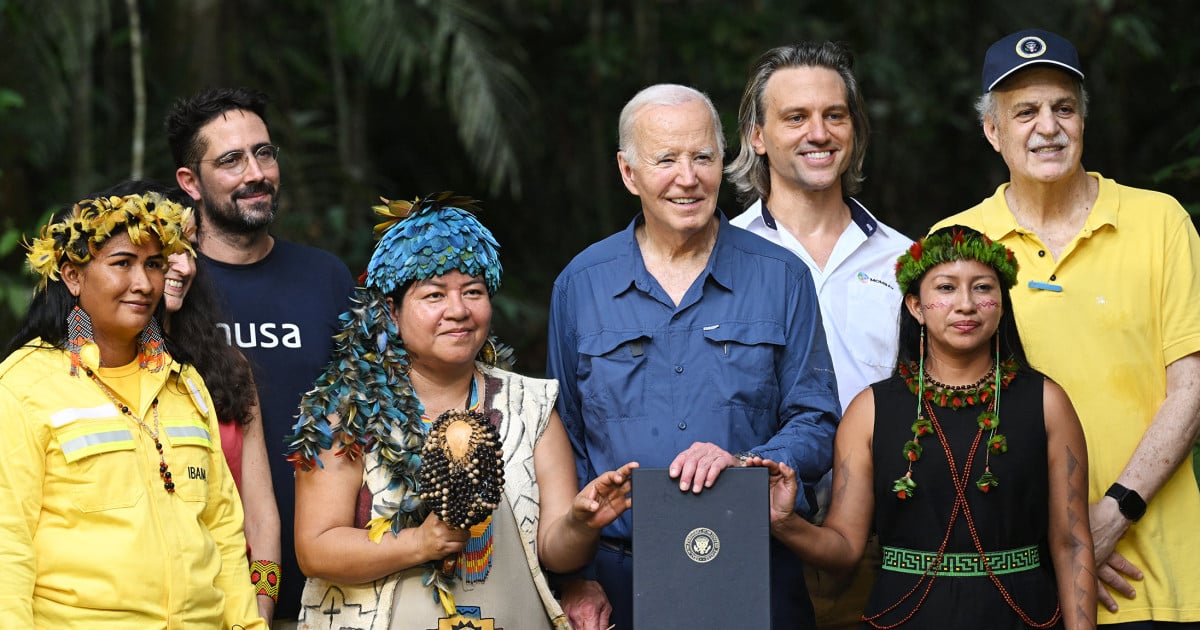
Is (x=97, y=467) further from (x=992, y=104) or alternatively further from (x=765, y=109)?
(x=992, y=104)

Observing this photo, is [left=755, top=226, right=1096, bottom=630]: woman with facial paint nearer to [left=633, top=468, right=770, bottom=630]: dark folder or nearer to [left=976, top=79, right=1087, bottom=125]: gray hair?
[left=633, top=468, right=770, bottom=630]: dark folder

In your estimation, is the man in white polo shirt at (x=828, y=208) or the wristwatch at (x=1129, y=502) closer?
the wristwatch at (x=1129, y=502)

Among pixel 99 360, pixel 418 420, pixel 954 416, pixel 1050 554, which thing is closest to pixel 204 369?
pixel 99 360

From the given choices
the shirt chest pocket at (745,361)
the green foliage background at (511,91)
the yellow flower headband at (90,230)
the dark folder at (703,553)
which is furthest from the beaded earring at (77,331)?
the green foliage background at (511,91)

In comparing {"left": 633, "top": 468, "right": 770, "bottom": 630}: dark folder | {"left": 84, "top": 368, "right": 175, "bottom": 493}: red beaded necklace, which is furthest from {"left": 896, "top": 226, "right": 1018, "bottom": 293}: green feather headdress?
{"left": 84, "top": 368, "right": 175, "bottom": 493}: red beaded necklace

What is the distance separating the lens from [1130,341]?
4207 millimetres

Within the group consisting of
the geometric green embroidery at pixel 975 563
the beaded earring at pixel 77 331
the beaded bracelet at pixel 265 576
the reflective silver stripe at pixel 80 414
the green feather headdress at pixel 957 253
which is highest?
the green feather headdress at pixel 957 253

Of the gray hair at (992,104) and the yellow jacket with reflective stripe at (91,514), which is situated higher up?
the gray hair at (992,104)

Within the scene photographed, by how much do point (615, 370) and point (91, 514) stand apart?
5.04 ft

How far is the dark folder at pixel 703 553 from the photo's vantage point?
3.55 meters

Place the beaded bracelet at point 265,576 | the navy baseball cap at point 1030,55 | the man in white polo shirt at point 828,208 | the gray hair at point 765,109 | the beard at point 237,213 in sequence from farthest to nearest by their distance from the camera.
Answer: the gray hair at point 765,109 < the beard at point 237,213 < the man in white polo shirt at point 828,208 < the navy baseball cap at point 1030,55 < the beaded bracelet at point 265,576

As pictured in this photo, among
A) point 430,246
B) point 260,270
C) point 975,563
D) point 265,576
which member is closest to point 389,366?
point 430,246

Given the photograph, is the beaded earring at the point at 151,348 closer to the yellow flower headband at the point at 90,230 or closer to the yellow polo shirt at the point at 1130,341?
the yellow flower headband at the point at 90,230

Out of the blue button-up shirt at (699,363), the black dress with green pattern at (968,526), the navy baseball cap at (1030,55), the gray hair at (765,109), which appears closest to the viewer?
the black dress with green pattern at (968,526)
